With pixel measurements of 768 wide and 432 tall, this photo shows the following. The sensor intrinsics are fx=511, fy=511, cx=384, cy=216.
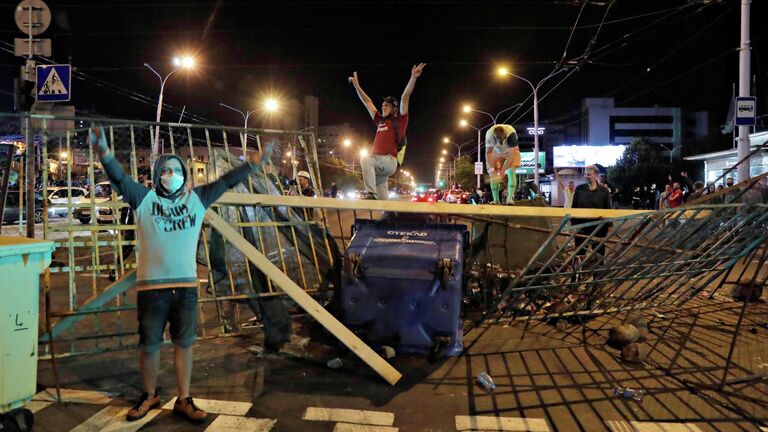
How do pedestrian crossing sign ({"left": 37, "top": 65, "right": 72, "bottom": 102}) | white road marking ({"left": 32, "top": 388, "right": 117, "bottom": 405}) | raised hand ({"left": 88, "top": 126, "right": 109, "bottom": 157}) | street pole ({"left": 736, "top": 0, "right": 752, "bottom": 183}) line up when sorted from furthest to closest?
street pole ({"left": 736, "top": 0, "right": 752, "bottom": 183}) → pedestrian crossing sign ({"left": 37, "top": 65, "right": 72, "bottom": 102}) → white road marking ({"left": 32, "top": 388, "right": 117, "bottom": 405}) → raised hand ({"left": 88, "top": 126, "right": 109, "bottom": 157})

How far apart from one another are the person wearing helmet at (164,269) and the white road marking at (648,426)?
2.94 meters

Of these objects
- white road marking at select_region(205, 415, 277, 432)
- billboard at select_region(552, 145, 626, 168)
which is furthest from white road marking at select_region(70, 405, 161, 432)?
billboard at select_region(552, 145, 626, 168)

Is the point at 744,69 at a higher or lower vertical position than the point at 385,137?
higher

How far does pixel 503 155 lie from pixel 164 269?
6.41 metres

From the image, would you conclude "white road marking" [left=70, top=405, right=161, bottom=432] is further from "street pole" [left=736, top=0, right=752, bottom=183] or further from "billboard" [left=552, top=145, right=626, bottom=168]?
"billboard" [left=552, top=145, right=626, bottom=168]

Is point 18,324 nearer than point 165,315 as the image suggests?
Yes

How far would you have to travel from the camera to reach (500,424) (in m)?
3.67

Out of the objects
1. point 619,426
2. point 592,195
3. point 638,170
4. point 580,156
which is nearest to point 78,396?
point 619,426

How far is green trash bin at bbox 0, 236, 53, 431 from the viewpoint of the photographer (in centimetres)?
327

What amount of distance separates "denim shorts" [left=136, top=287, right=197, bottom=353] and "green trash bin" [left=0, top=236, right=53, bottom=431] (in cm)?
67

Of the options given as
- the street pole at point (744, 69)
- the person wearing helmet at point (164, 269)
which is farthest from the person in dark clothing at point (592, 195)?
the street pole at point (744, 69)

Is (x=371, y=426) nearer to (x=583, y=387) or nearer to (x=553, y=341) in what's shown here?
(x=583, y=387)

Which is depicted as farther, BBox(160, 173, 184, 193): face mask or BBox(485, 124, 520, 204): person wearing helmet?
BBox(485, 124, 520, 204): person wearing helmet

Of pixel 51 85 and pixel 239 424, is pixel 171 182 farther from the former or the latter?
pixel 51 85
